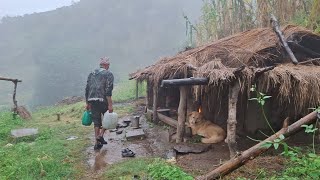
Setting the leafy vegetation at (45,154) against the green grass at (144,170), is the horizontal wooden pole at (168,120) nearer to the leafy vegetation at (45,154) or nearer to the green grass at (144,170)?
the leafy vegetation at (45,154)

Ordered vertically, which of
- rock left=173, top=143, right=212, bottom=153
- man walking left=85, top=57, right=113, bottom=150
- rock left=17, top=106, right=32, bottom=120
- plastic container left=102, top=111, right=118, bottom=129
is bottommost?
rock left=173, top=143, right=212, bottom=153

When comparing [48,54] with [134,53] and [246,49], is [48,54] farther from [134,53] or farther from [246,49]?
[246,49]

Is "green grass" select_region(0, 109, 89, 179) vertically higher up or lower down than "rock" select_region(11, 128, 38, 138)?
lower down

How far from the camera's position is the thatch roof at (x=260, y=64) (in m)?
8.00

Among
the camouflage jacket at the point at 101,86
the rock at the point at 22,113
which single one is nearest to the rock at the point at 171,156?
the camouflage jacket at the point at 101,86

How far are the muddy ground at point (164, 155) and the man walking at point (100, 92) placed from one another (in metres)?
0.98

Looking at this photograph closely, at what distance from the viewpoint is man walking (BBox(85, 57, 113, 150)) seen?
916 cm

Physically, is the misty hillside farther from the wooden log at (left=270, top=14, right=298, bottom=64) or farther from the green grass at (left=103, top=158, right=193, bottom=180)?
the green grass at (left=103, top=158, right=193, bottom=180)

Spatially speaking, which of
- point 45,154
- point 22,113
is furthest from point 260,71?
point 22,113

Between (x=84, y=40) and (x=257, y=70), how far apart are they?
52.7 metres

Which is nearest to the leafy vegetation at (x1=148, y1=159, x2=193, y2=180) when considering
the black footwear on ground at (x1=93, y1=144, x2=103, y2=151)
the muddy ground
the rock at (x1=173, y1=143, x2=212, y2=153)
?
the muddy ground

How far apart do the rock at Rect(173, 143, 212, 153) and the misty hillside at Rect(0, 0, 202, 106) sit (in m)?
34.0

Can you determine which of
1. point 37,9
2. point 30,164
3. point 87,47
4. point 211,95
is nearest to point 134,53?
point 87,47

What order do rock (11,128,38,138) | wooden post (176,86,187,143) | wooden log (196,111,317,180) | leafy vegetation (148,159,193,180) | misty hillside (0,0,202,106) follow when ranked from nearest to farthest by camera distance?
wooden log (196,111,317,180) < leafy vegetation (148,159,193,180) < wooden post (176,86,187,143) < rock (11,128,38,138) < misty hillside (0,0,202,106)
